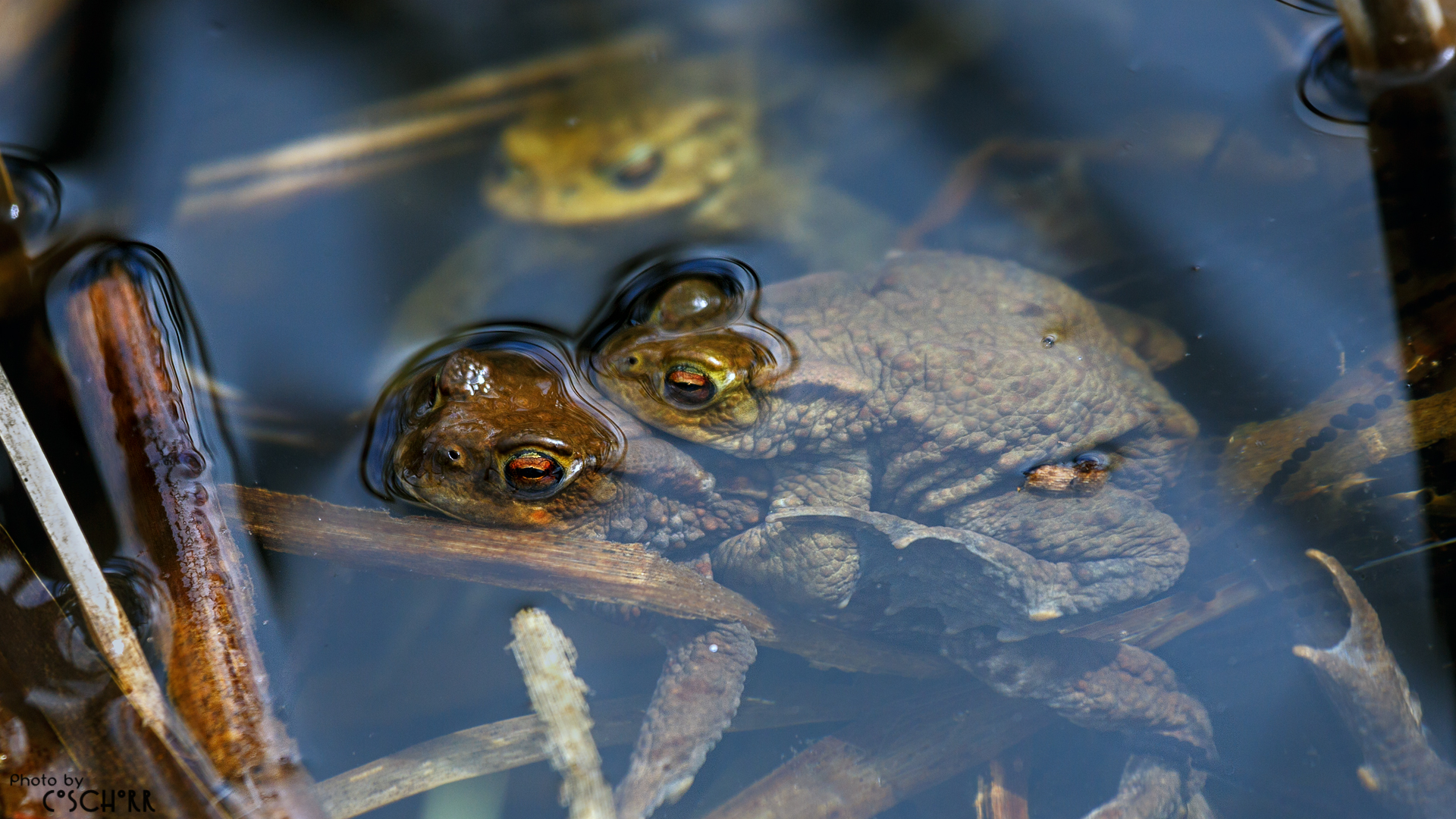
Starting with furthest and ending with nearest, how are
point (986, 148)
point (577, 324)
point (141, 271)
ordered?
1. point (986, 148)
2. point (577, 324)
3. point (141, 271)

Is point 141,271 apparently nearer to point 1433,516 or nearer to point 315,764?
point 315,764

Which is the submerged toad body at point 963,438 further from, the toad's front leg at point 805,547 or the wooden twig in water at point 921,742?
the wooden twig in water at point 921,742

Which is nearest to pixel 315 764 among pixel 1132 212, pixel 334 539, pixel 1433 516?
pixel 334 539

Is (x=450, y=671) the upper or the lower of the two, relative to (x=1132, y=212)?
upper

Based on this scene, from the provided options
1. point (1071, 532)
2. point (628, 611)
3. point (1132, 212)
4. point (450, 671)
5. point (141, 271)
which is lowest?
point (1071, 532)

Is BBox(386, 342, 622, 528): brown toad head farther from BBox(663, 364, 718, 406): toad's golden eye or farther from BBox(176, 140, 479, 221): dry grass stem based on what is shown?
BBox(176, 140, 479, 221): dry grass stem
